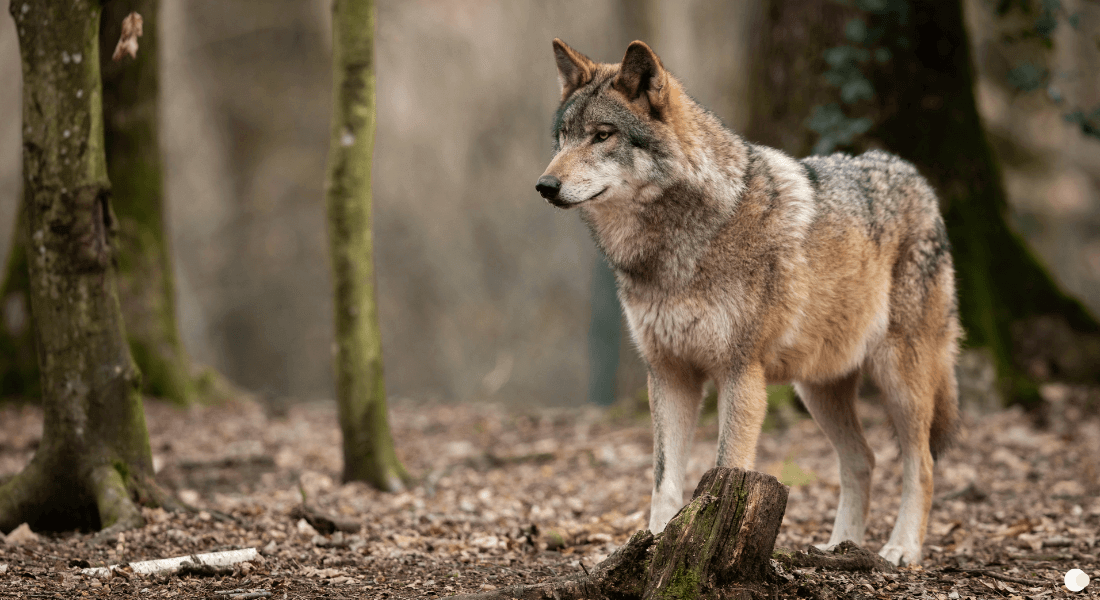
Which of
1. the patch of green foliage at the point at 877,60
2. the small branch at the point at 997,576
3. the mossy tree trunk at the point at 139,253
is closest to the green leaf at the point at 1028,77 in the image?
the patch of green foliage at the point at 877,60

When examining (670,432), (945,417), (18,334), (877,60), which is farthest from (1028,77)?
(18,334)

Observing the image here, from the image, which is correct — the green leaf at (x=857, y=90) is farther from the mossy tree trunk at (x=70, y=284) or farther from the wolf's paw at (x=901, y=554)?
the mossy tree trunk at (x=70, y=284)

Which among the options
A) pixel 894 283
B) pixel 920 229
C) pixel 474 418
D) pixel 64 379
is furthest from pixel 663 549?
pixel 474 418

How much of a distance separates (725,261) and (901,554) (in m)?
1.81

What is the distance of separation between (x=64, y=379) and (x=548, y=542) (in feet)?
8.50

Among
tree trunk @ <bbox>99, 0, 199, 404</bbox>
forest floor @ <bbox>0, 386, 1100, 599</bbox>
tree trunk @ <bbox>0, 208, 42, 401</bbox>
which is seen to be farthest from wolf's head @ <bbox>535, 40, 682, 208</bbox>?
tree trunk @ <bbox>0, 208, 42, 401</bbox>

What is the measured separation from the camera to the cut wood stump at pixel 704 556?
280cm

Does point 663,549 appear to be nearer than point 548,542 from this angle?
Yes

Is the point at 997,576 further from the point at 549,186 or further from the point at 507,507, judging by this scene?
the point at 507,507

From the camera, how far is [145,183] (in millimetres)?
8352

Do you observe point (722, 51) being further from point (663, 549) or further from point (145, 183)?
point (663, 549)

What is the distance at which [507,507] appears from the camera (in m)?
5.47

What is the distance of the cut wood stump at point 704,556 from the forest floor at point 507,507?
18 centimetres

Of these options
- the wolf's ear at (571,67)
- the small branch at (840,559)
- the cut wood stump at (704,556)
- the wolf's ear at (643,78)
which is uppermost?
the wolf's ear at (571,67)
